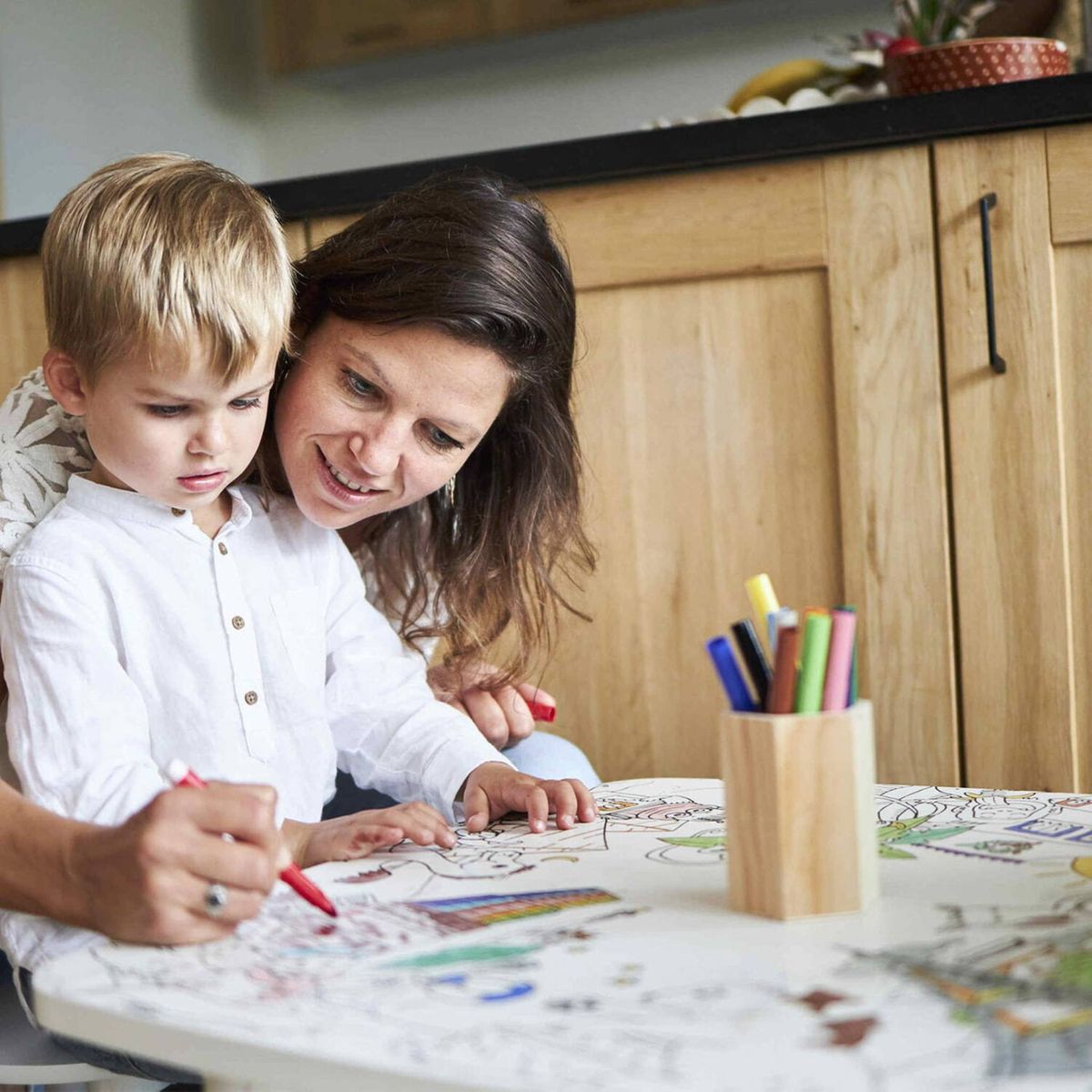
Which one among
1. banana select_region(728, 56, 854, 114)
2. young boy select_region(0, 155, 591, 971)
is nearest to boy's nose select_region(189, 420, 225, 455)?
young boy select_region(0, 155, 591, 971)

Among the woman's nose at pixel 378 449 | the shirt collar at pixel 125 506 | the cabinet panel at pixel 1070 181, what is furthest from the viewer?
the cabinet panel at pixel 1070 181

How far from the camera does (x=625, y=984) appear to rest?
566 millimetres

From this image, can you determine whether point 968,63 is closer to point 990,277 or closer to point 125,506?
point 990,277

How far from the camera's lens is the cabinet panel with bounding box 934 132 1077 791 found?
1511 mm

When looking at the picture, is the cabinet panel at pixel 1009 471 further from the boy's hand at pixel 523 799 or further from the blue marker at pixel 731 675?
the blue marker at pixel 731 675

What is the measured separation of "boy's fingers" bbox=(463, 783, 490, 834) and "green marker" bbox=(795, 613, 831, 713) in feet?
0.97

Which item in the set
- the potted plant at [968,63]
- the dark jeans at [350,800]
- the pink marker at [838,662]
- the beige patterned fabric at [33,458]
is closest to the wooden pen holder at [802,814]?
the pink marker at [838,662]

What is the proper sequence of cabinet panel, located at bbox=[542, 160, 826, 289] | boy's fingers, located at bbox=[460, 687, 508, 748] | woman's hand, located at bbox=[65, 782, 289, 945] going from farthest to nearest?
cabinet panel, located at bbox=[542, 160, 826, 289] → boy's fingers, located at bbox=[460, 687, 508, 748] → woman's hand, located at bbox=[65, 782, 289, 945]

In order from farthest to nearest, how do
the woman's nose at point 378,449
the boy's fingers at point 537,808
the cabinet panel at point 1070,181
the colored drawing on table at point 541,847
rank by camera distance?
the cabinet panel at point 1070,181, the woman's nose at point 378,449, the boy's fingers at point 537,808, the colored drawing on table at point 541,847

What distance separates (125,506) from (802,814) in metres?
0.55

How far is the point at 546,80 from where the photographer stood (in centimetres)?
262

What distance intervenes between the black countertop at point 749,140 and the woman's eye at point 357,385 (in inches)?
24.8

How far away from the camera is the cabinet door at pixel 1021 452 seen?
1.51 meters

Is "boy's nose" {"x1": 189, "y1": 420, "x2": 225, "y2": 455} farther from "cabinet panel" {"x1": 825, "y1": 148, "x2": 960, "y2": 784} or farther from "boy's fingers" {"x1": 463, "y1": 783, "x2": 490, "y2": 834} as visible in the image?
"cabinet panel" {"x1": 825, "y1": 148, "x2": 960, "y2": 784}
